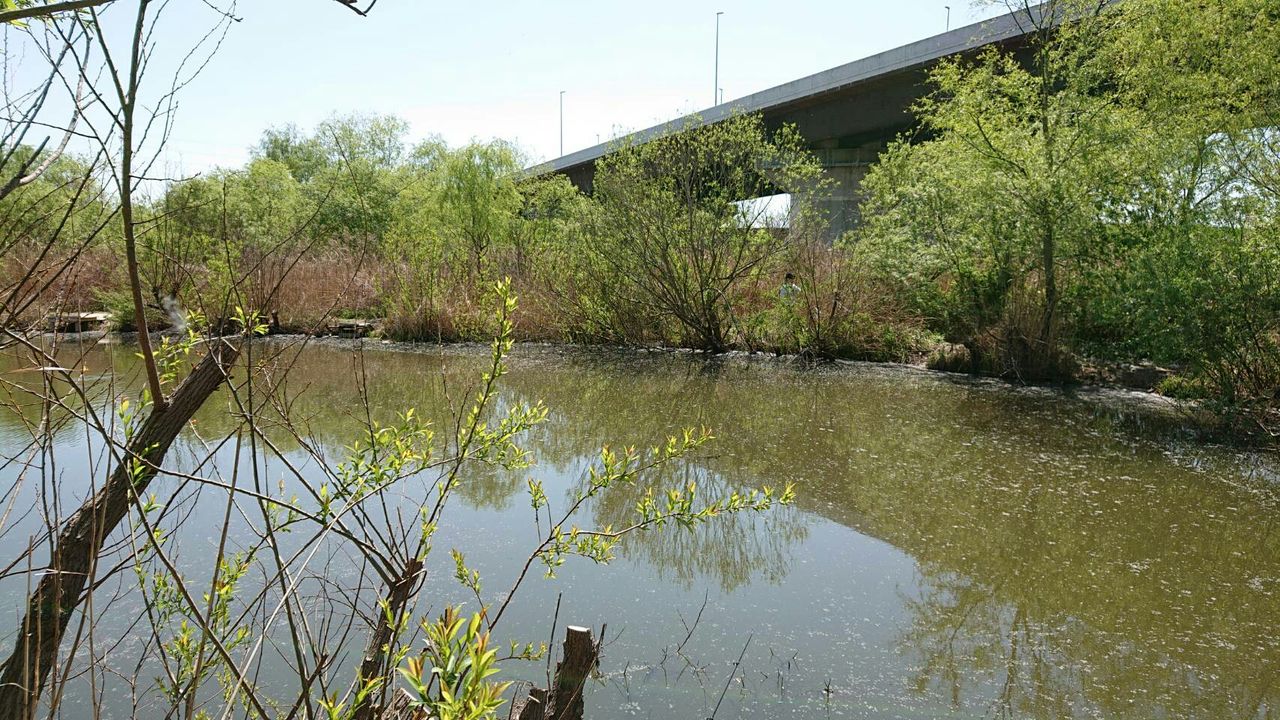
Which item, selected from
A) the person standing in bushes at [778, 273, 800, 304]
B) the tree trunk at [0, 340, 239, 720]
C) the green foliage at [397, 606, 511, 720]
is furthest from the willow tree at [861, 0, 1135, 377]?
the green foliage at [397, 606, 511, 720]

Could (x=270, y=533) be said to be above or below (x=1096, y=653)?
above

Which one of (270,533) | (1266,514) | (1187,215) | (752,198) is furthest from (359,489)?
(752,198)

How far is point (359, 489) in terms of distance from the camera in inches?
93.5

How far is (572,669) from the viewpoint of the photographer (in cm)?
251

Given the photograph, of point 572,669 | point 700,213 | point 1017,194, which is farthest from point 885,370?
point 572,669

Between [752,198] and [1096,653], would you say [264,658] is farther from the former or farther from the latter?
[752,198]

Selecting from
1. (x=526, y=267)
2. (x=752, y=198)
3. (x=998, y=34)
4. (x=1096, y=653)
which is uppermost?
(x=998, y=34)

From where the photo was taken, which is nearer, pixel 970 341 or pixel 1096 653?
pixel 1096 653

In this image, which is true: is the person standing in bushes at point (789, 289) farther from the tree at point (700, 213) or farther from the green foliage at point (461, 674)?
the green foliage at point (461, 674)

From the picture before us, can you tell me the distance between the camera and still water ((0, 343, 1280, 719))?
11.9ft

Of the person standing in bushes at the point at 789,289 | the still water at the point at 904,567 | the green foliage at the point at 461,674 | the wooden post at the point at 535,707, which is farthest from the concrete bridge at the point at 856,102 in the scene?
the green foliage at the point at 461,674

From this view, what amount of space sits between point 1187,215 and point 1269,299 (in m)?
1.57

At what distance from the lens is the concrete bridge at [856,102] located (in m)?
19.5

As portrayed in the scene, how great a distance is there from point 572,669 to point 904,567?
3146 millimetres
